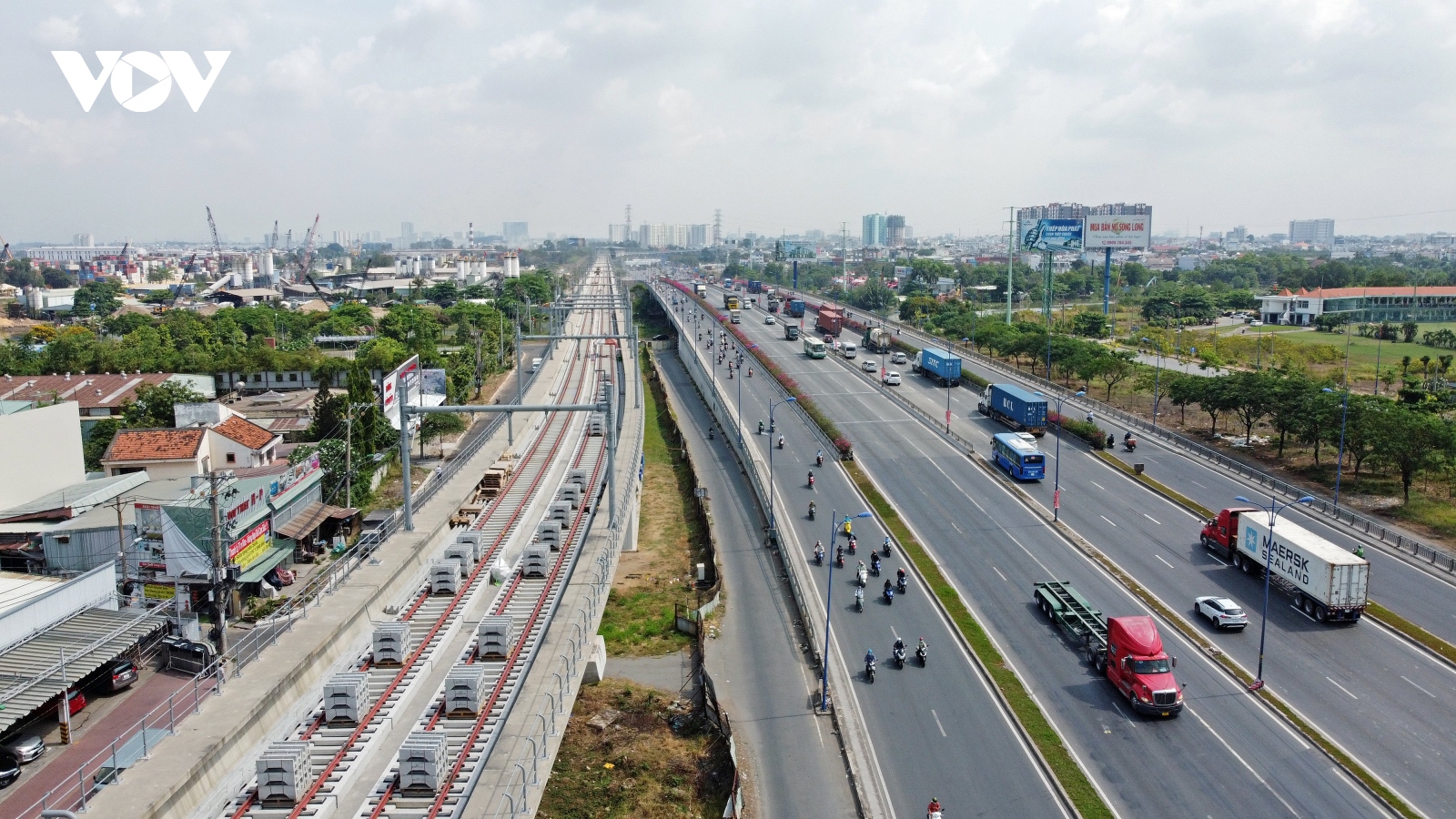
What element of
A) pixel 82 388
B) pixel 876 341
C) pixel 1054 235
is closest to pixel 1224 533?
pixel 876 341

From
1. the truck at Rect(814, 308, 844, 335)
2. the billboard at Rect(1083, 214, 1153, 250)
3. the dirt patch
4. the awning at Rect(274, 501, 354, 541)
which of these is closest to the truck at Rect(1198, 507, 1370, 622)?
the dirt patch

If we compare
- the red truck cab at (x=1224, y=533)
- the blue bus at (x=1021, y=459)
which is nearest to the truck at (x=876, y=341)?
the blue bus at (x=1021, y=459)

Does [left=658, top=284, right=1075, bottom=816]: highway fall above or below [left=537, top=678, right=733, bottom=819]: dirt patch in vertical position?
above

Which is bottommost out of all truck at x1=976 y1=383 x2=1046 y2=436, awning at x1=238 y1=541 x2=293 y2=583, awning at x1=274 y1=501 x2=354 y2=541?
awning at x1=238 y1=541 x2=293 y2=583

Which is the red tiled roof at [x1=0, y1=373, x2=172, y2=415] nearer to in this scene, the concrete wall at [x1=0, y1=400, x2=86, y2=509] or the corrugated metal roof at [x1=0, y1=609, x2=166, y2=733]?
the concrete wall at [x1=0, y1=400, x2=86, y2=509]

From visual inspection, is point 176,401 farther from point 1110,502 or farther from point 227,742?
point 1110,502

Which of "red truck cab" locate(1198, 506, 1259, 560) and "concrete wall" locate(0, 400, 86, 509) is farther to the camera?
"concrete wall" locate(0, 400, 86, 509)

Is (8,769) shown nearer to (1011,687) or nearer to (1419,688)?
(1011,687)

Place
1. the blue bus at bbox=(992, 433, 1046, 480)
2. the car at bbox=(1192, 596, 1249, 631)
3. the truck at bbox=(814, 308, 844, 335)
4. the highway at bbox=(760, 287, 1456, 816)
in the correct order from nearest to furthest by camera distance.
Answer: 1. the highway at bbox=(760, 287, 1456, 816)
2. the car at bbox=(1192, 596, 1249, 631)
3. the blue bus at bbox=(992, 433, 1046, 480)
4. the truck at bbox=(814, 308, 844, 335)
